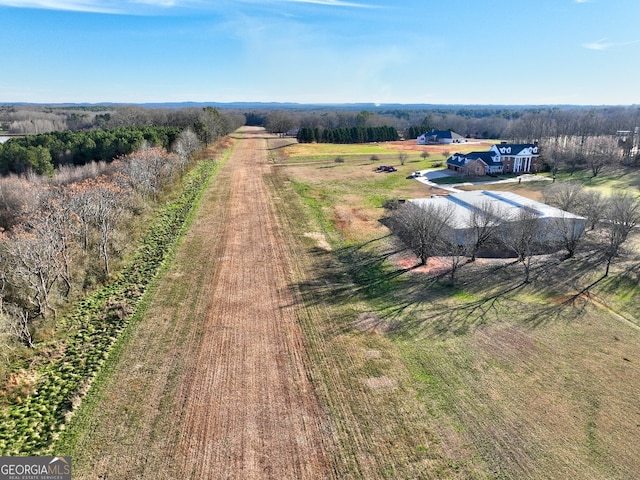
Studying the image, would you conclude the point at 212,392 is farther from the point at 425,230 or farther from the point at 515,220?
the point at 515,220

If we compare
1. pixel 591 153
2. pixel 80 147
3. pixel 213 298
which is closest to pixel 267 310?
pixel 213 298

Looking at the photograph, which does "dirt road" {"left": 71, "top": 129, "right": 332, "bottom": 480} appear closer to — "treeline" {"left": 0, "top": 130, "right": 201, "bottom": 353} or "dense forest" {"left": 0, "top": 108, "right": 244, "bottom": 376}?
"dense forest" {"left": 0, "top": 108, "right": 244, "bottom": 376}

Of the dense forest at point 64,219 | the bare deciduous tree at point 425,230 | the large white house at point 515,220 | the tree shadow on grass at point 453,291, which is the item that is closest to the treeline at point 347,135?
the dense forest at point 64,219

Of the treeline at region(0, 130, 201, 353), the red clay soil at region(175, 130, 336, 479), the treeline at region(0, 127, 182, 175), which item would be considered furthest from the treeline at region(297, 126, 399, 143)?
the red clay soil at region(175, 130, 336, 479)

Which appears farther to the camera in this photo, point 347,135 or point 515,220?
point 347,135

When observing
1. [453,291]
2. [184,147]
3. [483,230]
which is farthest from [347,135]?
[453,291]

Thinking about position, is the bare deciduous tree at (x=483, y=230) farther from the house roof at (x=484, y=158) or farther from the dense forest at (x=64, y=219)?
the house roof at (x=484, y=158)
